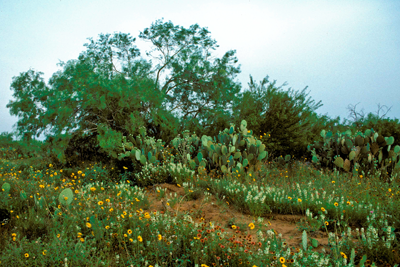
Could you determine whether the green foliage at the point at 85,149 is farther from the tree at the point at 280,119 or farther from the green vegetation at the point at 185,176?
the tree at the point at 280,119

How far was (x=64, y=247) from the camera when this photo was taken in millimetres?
3014

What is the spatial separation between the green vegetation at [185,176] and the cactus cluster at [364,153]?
36mm

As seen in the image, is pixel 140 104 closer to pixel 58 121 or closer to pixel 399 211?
pixel 58 121

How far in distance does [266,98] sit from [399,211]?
8.12 meters

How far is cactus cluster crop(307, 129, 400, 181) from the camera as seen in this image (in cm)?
754

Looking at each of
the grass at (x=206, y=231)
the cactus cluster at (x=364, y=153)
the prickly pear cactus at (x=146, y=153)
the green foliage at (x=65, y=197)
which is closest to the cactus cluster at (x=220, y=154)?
the prickly pear cactus at (x=146, y=153)

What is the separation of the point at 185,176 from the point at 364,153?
4686 mm

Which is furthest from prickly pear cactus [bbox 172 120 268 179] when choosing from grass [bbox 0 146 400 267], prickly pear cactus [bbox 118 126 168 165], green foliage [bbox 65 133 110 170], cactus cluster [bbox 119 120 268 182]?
green foliage [bbox 65 133 110 170]

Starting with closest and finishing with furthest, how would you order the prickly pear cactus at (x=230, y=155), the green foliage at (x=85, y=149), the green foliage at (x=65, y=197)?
the green foliage at (x=65, y=197), the prickly pear cactus at (x=230, y=155), the green foliage at (x=85, y=149)

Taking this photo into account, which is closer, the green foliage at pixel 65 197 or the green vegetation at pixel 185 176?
the green vegetation at pixel 185 176

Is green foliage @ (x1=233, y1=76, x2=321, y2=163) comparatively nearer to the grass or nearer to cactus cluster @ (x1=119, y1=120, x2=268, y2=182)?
cactus cluster @ (x1=119, y1=120, x2=268, y2=182)

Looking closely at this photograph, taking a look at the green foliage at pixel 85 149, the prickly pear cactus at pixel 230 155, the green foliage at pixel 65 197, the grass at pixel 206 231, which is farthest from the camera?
the green foliage at pixel 85 149

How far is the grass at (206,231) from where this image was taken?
9.79 ft

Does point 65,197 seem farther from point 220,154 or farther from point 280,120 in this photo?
point 280,120
